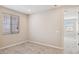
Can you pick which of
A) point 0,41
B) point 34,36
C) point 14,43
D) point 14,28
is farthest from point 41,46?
point 0,41

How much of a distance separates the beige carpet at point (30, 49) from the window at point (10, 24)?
0.33 metres

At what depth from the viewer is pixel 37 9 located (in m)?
1.74

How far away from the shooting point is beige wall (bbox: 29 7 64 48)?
1688 mm

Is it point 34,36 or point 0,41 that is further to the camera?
point 34,36

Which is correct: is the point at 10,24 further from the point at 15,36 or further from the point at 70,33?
the point at 70,33

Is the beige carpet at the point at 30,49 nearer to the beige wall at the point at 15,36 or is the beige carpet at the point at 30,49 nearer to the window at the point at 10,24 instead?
the beige wall at the point at 15,36

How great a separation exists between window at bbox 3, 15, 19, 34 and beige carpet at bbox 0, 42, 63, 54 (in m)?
0.33

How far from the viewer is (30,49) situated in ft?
5.69

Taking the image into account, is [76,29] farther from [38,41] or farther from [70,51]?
[38,41]

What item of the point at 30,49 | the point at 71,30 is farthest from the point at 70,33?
the point at 30,49

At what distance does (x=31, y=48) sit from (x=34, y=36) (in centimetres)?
25

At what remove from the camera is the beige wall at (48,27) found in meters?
1.69

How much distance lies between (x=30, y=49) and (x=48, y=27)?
57cm

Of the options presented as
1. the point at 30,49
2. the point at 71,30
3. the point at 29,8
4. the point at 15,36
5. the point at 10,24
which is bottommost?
the point at 30,49
